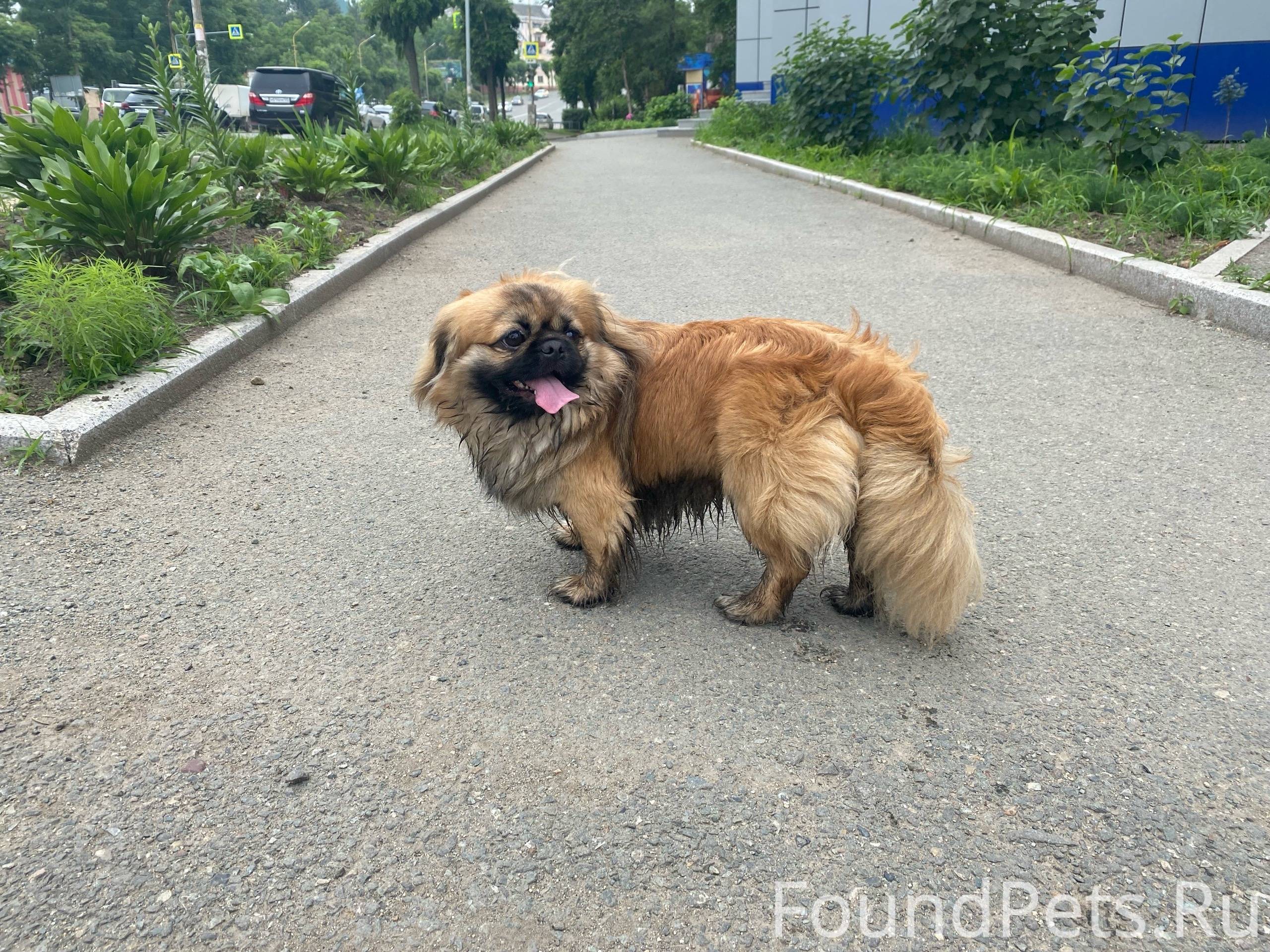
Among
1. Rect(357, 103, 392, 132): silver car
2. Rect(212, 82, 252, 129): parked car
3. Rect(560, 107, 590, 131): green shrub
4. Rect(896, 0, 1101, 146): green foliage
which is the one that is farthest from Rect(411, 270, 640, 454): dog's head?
Rect(560, 107, 590, 131): green shrub

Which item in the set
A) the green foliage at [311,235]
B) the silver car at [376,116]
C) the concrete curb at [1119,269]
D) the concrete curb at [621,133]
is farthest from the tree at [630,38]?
the green foliage at [311,235]

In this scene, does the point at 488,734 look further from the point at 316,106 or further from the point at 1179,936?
the point at 316,106

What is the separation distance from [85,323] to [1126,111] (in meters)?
8.79

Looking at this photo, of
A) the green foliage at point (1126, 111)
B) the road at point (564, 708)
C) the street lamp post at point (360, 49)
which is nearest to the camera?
the road at point (564, 708)

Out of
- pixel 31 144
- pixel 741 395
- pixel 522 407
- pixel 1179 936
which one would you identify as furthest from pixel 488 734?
pixel 31 144

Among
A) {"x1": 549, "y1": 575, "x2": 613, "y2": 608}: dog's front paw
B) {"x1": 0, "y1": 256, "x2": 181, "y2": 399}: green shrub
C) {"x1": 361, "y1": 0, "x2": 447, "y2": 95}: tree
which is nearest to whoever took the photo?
{"x1": 549, "y1": 575, "x2": 613, "y2": 608}: dog's front paw

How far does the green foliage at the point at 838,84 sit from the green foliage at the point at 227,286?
453 inches

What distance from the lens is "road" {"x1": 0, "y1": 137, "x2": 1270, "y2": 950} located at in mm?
1891

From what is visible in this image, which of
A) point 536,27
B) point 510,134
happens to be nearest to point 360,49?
point 510,134

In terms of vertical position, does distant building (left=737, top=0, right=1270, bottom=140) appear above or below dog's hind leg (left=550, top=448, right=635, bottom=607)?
above

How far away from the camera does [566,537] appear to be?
3512 millimetres

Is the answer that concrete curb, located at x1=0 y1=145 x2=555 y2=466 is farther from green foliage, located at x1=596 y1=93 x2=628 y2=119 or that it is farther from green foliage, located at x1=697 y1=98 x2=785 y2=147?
green foliage, located at x1=596 y1=93 x2=628 y2=119

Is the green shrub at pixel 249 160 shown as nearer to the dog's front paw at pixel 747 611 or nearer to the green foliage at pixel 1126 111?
the dog's front paw at pixel 747 611

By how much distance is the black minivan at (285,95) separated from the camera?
25.1 metres
